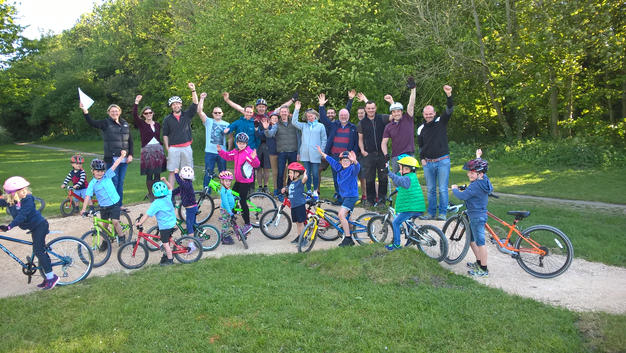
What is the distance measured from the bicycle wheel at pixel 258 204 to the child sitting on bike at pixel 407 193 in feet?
10.2

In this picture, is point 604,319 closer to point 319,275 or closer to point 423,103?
point 319,275

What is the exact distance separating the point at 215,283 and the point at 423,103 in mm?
17216

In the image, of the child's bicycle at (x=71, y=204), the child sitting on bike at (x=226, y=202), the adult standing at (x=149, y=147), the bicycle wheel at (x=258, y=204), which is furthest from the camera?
the child's bicycle at (x=71, y=204)

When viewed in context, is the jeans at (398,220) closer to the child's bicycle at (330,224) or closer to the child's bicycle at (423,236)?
the child's bicycle at (423,236)

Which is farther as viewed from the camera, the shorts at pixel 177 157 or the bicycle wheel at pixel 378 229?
the shorts at pixel 177 157

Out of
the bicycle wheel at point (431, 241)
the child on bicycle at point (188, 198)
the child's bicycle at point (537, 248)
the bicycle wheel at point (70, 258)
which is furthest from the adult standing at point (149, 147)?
the child's bicycle at point (537, 248)

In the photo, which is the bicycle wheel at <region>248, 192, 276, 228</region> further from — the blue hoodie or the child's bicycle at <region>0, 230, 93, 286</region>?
the blue hoodie

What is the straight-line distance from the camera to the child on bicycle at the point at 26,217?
6.12 m

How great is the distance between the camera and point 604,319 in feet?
16.5

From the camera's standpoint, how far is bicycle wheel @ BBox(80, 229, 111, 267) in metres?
7.45

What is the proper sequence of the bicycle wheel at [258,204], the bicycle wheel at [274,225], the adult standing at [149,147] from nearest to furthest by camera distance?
the bicycle wheel at [274,225] < the bicycle wheel at [258,204] < the adult standing at [149,147]

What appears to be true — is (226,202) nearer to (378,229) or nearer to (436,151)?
(378,229)

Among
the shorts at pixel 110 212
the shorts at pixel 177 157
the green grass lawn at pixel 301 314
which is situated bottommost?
the green grass lawn at pixel 301 314

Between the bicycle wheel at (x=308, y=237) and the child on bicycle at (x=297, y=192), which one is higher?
the child on bicycle at (x=297, y=192)
